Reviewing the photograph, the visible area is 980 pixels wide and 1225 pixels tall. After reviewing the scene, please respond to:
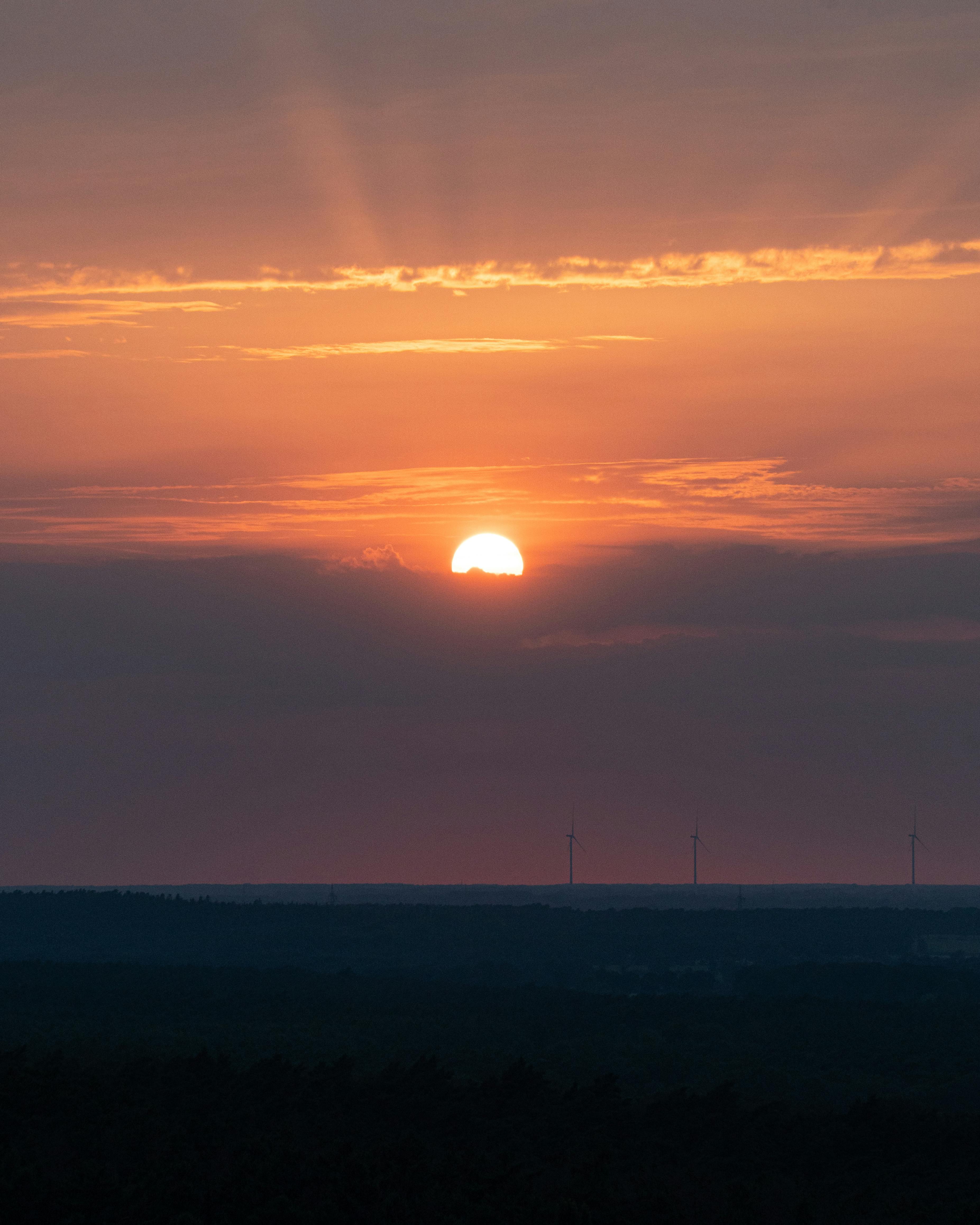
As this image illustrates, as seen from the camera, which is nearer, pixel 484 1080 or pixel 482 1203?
pixel 482 1203

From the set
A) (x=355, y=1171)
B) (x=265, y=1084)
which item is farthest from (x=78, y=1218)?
(x=265, y=1084)

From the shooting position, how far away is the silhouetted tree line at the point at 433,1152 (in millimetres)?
81812

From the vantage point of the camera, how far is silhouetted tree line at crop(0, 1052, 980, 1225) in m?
81.8

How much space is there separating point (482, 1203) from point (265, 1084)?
119ft

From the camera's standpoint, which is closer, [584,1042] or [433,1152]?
[433,1152]

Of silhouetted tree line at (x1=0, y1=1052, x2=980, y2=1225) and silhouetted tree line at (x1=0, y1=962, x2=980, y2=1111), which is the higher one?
silhouetted tree line at (x1=0, y1=962, x2=980, y2=1111)

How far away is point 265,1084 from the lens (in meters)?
115

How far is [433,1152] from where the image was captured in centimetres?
9894

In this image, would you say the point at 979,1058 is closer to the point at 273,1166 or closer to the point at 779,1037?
the point at 779,1037

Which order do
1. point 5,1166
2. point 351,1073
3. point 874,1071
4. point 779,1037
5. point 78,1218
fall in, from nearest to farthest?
point 78,1218
point 5,1166
point 351,1073
point 874,1071
point 779,1037

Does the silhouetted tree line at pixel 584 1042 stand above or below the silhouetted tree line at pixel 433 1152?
above

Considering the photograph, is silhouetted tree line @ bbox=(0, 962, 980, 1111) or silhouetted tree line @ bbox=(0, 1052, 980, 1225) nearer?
silhouetted tree line @ bbox=(0, 1052, 980, 1225)

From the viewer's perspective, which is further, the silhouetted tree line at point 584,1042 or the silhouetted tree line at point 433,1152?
the silhouetted tree line at point 584,1042

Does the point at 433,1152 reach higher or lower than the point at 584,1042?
lower
